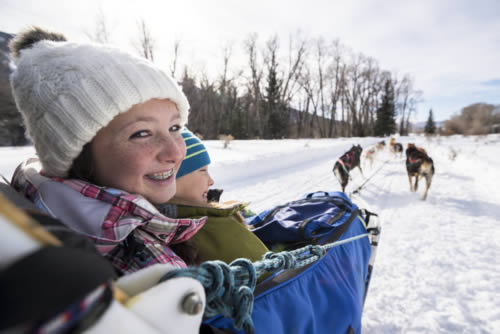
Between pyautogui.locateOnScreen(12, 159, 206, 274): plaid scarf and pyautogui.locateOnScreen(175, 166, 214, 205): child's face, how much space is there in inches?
27.2

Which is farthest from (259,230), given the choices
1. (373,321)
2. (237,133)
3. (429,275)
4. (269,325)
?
(237,133)

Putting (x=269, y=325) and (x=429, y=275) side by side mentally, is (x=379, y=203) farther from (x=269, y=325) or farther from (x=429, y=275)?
(x=269, y=325)

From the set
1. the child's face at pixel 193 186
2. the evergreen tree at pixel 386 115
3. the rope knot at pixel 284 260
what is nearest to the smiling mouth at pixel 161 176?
the child's face at pixel 193 186

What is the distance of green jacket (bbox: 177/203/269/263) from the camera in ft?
3.92

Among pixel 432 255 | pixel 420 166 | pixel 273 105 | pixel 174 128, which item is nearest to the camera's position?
pixel 174 128

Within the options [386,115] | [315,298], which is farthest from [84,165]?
[386,115]

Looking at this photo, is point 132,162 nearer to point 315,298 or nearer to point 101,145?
point 101,145

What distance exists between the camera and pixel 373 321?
201 centimetres

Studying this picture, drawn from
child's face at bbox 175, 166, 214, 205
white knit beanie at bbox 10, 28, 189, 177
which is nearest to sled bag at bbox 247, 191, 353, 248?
child's face at bbox 175, 166, 214, 205

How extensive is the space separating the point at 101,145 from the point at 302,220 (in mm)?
1516

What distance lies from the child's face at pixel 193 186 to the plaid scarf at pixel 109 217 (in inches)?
27.2

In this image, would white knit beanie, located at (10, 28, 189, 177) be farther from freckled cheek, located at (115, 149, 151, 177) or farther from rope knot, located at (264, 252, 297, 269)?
rope knot, located at (264, 252, 297, 269)

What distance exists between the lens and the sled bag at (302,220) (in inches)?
69.1

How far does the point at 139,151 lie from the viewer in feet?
3.23
